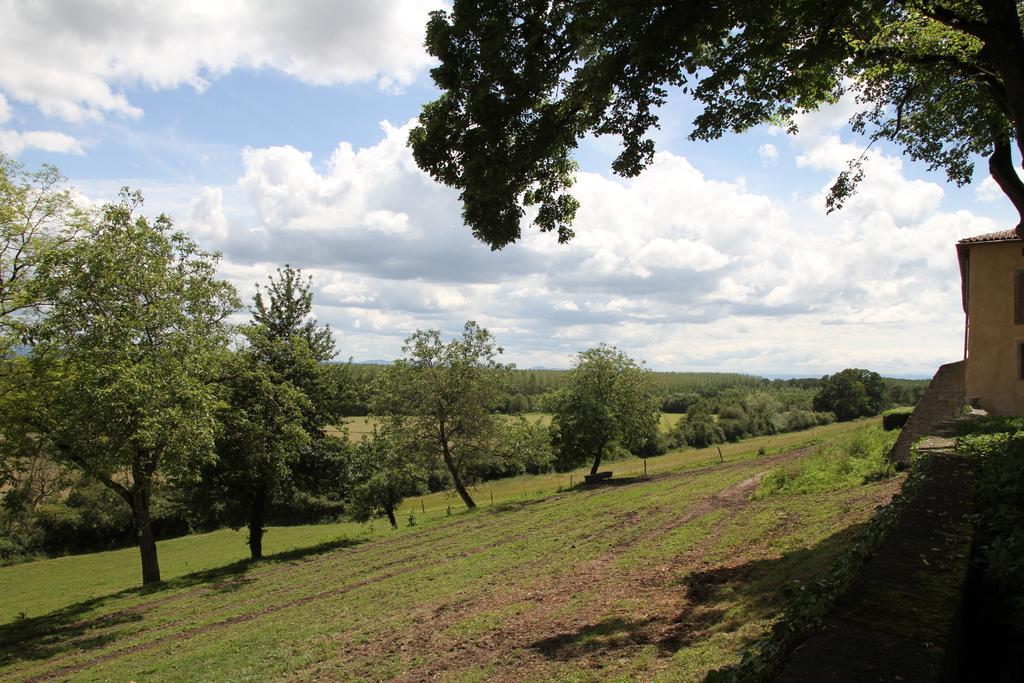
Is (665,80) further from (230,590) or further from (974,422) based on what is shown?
(230,590)

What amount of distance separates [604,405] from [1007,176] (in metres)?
34.9

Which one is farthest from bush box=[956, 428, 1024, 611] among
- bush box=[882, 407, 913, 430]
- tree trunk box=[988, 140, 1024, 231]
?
bush box=[882, 407, 913, 430]

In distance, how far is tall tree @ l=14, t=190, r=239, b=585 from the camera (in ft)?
55.6

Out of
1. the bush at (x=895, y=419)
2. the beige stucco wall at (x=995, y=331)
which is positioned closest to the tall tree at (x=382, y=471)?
the bush at (x=895, y=419)

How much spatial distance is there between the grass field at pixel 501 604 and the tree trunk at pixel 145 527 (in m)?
0.86

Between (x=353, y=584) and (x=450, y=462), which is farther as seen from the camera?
(x=450, y=462)

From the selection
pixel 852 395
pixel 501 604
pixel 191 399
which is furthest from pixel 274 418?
pixel 852 395

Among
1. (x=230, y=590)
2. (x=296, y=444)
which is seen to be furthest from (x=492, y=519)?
(x=230, y=590)

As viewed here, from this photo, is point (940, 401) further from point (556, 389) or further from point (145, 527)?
point (556, 389)

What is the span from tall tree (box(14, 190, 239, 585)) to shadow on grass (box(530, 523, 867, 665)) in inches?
588

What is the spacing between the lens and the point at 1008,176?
34.0ft

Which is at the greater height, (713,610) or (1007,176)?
(1007,176)

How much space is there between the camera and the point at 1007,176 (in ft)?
34.1

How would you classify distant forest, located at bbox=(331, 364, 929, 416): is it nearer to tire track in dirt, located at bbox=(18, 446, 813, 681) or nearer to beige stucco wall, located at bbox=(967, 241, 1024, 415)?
tire track in dirt, located at bbox=(18, 446, 813, 681)
